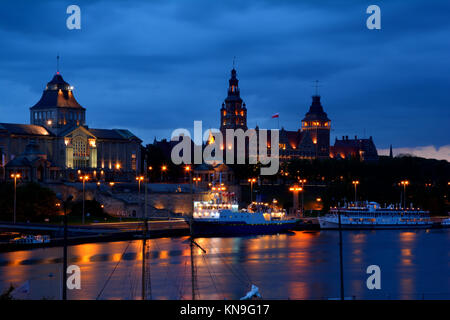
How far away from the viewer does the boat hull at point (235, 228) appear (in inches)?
3482

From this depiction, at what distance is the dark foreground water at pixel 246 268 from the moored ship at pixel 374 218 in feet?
54.3

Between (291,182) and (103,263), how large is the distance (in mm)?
79353

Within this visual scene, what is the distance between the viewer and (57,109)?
120 m

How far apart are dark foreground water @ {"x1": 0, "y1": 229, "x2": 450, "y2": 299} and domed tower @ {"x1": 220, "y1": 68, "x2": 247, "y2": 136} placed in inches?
3206

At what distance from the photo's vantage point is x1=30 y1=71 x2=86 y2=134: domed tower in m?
120

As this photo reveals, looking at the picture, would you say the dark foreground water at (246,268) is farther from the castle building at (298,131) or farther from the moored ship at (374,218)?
the castle building at (298,131)

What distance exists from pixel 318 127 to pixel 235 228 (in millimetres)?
102329

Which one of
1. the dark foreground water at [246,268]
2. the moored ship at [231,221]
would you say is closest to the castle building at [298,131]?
the moored ship at [231,221]

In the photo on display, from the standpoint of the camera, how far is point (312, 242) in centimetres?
7850

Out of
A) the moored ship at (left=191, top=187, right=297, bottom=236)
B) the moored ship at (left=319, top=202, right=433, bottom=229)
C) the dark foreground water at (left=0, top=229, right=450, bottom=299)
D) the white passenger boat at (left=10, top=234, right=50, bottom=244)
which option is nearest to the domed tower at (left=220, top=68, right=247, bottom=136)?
the moored ship at (left=319, top=202, right=433, bottom=229)

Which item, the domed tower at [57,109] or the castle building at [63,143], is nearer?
the castle building at [63,143]

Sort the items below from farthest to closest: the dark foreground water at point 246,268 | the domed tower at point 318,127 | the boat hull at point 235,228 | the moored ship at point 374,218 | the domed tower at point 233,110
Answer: the domed tower at point 318,127
the domed tower at point 233,110
the moored ship at point 374,218
the boat hull at point 235,228
the dark foreground water at point 246,268

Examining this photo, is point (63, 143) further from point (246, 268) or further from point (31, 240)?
point (246, 268)

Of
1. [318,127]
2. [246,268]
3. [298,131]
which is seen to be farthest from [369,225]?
[318,127]
